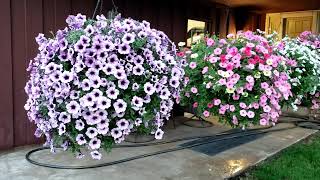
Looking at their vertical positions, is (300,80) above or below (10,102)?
above

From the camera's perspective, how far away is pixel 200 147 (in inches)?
159

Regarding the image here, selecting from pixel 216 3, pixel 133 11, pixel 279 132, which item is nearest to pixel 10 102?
pixel 133 11

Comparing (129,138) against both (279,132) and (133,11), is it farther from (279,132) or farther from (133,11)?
(279,132)

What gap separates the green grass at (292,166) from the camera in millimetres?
3270

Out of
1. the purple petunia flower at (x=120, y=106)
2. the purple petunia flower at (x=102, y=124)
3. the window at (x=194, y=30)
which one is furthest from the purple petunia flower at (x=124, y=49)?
the window at (x=194, y=30)

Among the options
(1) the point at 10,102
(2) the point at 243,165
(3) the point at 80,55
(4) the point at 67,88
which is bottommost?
(2) the point at 243,165

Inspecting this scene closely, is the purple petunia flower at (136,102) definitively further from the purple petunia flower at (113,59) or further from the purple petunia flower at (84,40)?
the purple petunia flower at (84,40)

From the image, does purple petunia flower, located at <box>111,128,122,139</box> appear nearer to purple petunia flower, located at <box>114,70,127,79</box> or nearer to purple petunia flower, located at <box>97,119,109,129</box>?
purple petunia flower, located at <box>97,119,109,129</box>

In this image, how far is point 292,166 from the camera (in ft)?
11.6

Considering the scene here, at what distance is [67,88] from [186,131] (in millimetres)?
3347

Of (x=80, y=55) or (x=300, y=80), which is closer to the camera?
(x=80, y=55)

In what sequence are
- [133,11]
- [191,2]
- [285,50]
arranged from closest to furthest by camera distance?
[285,50] → [133,11] → [191,2]

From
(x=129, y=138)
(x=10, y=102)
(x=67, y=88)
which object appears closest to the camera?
(x=67, y=88)

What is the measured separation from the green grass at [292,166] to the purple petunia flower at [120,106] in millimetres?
1895
